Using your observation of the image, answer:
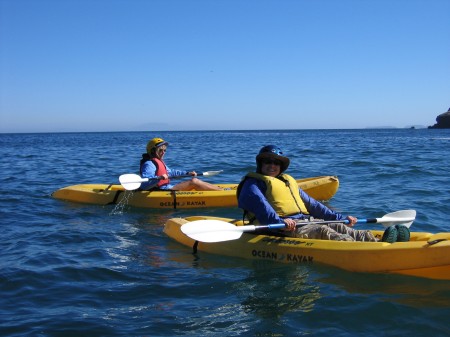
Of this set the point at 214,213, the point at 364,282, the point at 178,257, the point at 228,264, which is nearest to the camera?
the point at 364,282

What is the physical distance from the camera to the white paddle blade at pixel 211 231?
5590mm

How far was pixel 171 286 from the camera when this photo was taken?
501 cm

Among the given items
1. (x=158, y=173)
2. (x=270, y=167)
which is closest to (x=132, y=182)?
(x=158, y=173)

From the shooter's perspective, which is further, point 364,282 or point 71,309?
point 364,282

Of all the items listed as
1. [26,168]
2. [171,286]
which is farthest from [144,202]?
[26,168]

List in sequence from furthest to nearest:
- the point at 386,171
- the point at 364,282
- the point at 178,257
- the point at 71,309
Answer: the point at 386,171 → the point at 178,257 → the point at 364,282 → the point at 71,309

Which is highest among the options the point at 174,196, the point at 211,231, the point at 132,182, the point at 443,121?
the point at 443,121

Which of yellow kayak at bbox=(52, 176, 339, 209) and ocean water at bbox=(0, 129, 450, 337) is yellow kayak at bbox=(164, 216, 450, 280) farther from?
yellow kayak at bbox=(52, 176, 339, 209)

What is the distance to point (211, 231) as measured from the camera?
568 cm

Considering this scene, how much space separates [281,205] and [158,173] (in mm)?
4556

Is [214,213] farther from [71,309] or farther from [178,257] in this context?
[71,309]

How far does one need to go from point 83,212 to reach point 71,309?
5.25m

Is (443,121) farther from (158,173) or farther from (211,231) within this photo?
(211,231)

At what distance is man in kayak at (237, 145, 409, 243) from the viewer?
554 centimetres
